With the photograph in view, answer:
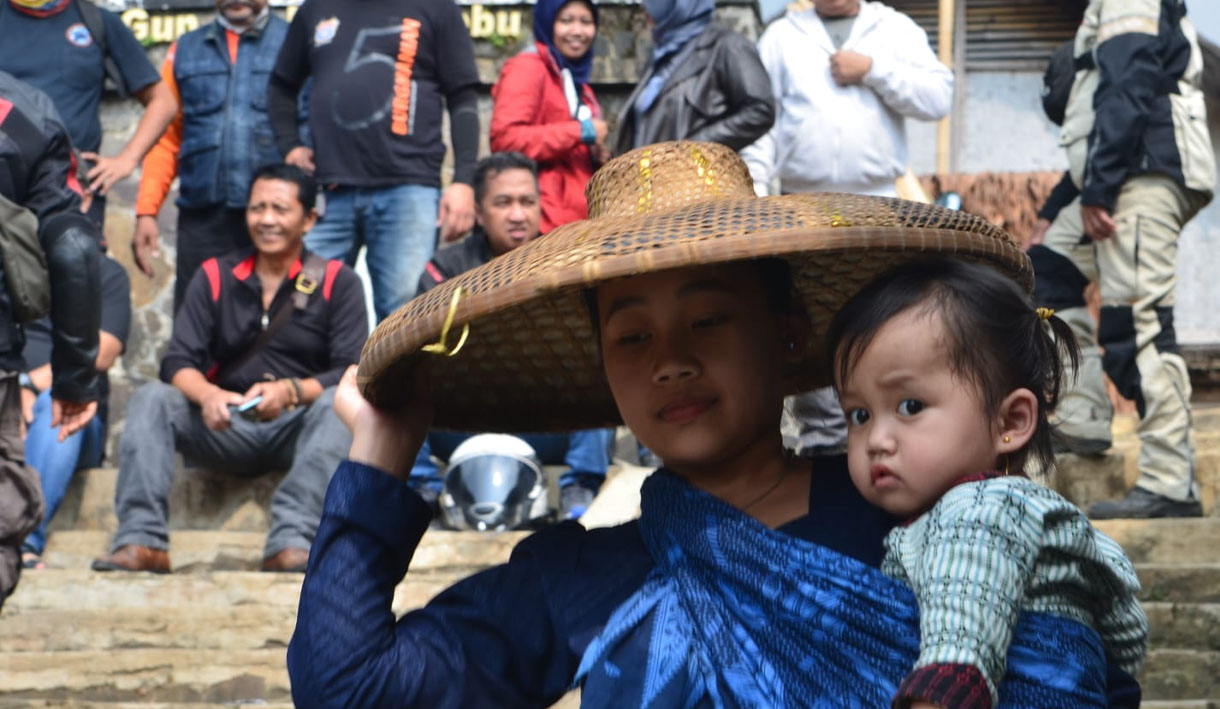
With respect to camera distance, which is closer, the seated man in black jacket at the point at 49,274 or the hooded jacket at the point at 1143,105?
the seated man in black jacket at the point at 49,274

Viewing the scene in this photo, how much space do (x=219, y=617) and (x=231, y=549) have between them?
3.15ft

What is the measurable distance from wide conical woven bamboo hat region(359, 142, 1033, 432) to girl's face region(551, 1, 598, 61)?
155 inches

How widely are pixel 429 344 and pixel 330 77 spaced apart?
4406 mm

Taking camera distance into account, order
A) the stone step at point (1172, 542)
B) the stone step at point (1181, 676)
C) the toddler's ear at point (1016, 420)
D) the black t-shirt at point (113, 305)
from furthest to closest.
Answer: the black t-shirt at point (113, 305) < the stone step at point (1172, 542) < the stone step at point (1181, 676) < the toddler's ear at point (1016, 420)

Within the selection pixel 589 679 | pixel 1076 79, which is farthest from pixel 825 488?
pixel 1076 79

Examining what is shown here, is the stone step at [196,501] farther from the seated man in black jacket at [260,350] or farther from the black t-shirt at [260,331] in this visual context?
the black t-shirt at [260,331]

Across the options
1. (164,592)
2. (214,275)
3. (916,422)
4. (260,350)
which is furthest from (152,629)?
(916,422)

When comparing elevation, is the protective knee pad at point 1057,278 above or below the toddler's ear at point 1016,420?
below

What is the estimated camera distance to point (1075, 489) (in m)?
6.17

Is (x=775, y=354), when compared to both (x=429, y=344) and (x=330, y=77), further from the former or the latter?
(x=330, y=77)

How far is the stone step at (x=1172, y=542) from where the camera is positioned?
16.7 ft

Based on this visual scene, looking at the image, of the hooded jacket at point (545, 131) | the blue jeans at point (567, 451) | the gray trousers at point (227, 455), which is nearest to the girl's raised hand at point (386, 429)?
the gray trousers at point (227, 455)

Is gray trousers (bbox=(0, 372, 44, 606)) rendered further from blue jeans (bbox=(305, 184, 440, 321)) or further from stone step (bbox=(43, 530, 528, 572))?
blue jeans (bbox=(305, 184, 440, 321))

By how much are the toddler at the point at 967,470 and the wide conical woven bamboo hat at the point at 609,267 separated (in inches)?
3.7
